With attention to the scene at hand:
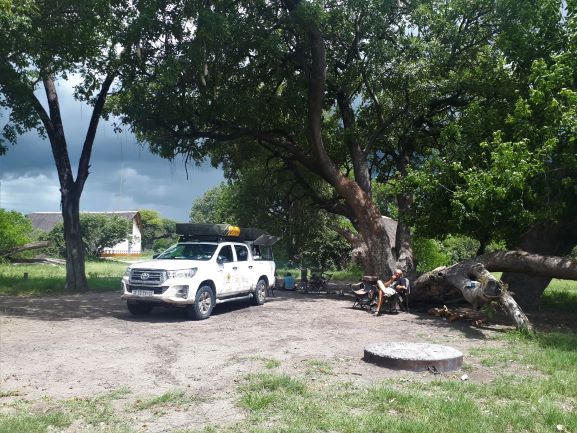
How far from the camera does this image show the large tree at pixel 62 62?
1457 centimetres

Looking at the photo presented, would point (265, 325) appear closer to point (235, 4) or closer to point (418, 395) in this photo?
point (418, 395)

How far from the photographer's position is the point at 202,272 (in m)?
13.4

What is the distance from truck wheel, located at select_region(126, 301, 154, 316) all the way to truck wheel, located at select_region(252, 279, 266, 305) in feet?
11.0

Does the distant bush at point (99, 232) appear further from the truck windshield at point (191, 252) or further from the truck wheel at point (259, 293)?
the truck windshield at point (191, 252)

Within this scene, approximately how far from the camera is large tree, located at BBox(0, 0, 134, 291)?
1457 centimetres

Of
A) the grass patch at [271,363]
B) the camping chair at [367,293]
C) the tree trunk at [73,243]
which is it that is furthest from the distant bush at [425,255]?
the grass patch at [271,363]

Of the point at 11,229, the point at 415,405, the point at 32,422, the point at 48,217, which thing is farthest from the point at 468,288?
the point at 48,217

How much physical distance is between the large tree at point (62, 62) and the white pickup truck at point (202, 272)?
18.6 feet

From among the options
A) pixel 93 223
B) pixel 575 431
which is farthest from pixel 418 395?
pixel 93 223

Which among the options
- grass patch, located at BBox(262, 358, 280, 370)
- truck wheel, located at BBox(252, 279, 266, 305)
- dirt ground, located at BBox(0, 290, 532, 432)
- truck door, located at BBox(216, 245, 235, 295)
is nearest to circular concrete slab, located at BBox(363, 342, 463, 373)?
dirt ground, located at BBox(0, 290, 532, 432)

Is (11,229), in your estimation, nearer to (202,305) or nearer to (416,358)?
(202,305)

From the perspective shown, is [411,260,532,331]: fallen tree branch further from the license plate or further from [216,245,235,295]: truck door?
the license plate

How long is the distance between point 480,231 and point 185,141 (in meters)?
10.1

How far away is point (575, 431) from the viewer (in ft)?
18.1
